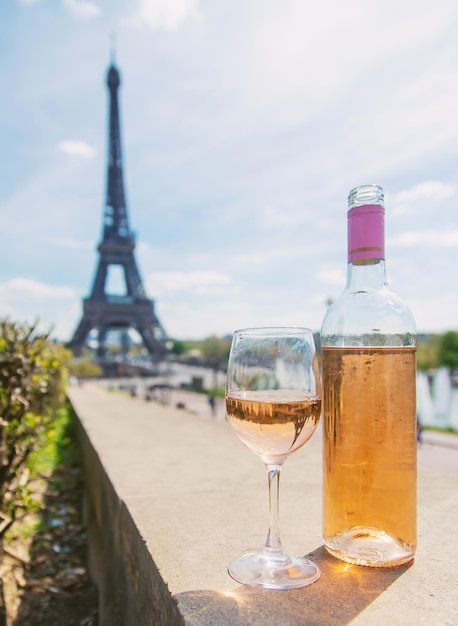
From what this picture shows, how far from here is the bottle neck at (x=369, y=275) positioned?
1016 mm

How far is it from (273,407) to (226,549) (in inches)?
15.5

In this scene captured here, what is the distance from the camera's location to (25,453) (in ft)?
6.64

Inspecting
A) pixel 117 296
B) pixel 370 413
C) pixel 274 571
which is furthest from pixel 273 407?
pixel 117 296

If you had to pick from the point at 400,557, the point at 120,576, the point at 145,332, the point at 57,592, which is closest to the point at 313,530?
the point at 400,557

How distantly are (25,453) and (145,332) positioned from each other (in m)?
38.7

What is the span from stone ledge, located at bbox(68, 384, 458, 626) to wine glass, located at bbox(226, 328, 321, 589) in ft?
0.17

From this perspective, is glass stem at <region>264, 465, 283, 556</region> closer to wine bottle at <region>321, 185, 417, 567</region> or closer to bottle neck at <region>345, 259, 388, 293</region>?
wine bottle at <region>321, 185, 417, 567</region>

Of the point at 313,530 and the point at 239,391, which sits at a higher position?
the point at 239,391

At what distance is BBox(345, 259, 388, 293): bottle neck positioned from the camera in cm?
102

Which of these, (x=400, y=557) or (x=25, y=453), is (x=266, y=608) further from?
(x=25, y=453)

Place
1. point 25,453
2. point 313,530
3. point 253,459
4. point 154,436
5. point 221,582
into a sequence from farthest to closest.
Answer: point 154,436 < point 253,459 < point 25,453 < point 313,530 < point 221,582

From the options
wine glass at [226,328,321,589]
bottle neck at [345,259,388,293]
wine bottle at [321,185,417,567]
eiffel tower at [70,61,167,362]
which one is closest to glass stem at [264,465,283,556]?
wine glass at [226,328,321,589]

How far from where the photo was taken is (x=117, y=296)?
129 ft

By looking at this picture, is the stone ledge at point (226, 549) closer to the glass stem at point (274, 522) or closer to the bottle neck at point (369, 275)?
the glass stem at point (274, 522)
